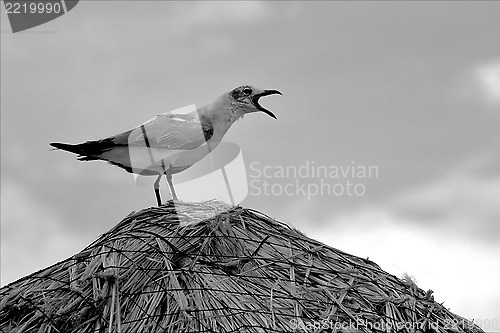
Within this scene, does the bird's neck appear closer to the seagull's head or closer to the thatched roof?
the seagull's head

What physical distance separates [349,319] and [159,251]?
1408 mm

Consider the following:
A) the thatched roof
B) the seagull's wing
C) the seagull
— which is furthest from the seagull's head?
the thatched roof

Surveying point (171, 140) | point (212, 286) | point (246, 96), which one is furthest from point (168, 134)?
point (212, 286)

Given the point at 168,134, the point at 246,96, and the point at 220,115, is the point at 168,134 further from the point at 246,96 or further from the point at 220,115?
the point at 246,96

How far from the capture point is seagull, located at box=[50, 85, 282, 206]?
301 inches

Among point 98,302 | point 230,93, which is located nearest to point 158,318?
point 98,302

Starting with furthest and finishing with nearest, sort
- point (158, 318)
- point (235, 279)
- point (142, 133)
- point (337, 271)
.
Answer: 1. point (142, 133)
2. point (337, 271)
3. point (235, 279)
4. point (158, 318)

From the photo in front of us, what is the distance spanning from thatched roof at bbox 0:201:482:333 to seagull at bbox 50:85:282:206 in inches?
71.3

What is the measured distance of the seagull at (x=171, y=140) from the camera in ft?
25.1

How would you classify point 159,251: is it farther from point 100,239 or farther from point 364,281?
point 364,281

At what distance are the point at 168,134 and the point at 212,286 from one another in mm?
2906

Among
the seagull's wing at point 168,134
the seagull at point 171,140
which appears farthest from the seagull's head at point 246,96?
the seagull's wing at point 168,134

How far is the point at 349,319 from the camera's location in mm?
5055

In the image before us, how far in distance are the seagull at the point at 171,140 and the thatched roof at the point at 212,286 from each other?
1.81 meters
